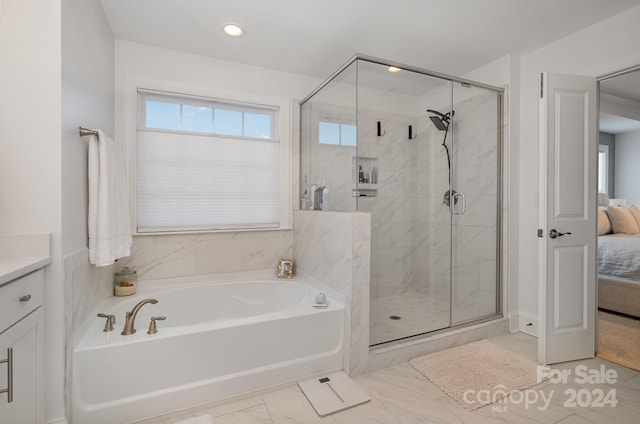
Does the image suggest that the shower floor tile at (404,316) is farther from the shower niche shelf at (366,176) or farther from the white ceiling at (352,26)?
the white ceiling at (352,26)

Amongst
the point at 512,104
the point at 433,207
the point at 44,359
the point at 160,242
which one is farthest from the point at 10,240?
the point at 512,104

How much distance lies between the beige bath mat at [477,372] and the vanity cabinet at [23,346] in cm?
208

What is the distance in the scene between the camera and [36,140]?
141 centimetres

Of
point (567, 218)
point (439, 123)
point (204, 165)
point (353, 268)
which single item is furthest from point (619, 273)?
point (204, 165)

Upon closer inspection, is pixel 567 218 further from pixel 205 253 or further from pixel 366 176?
pixel 205 253

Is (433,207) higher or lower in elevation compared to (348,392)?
higher

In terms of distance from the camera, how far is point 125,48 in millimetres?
2428

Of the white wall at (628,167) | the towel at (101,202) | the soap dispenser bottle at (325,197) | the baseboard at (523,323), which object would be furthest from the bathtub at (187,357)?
the white wall at (628,167)

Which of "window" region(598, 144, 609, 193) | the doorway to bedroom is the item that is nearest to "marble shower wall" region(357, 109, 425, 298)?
the doorway to bedroom

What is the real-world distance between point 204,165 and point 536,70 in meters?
3.01

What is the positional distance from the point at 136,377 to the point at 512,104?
344cm

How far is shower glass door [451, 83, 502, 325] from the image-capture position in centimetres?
281

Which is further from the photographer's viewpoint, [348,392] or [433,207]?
[433,207]

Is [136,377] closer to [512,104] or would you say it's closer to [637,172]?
[512,104]
